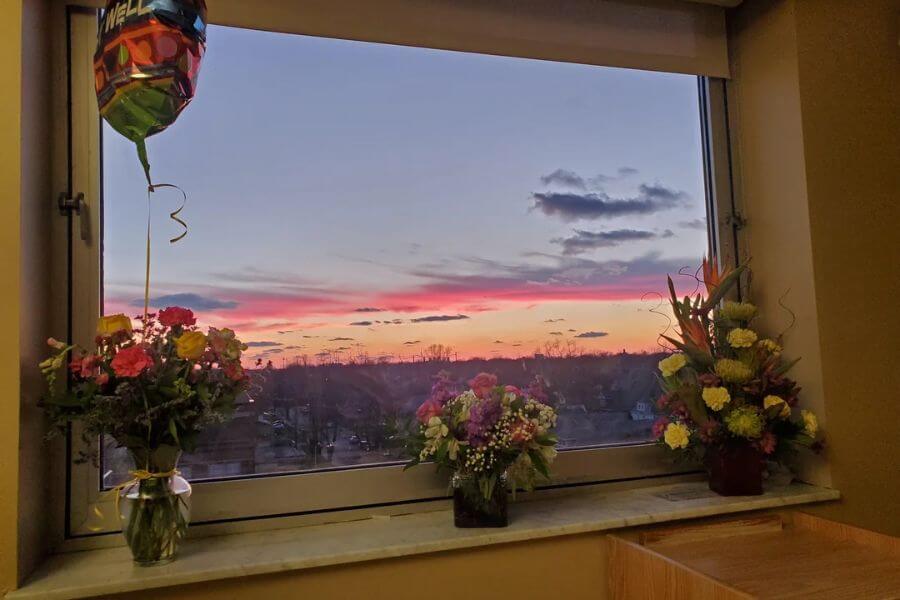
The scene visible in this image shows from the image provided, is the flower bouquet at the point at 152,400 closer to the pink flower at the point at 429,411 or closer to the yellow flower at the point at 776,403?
the pink flower at the point at 429,411

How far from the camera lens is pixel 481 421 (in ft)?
5.35

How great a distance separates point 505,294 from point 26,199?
1.22 meters

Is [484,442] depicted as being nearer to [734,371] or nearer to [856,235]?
[734,371]

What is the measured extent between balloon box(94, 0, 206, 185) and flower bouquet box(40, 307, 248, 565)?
0.43m

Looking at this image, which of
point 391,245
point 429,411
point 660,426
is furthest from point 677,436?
point 391,245

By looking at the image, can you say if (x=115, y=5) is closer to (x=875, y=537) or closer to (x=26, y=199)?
(x=26, y=199)

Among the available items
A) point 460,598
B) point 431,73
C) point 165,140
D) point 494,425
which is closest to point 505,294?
point 494,425

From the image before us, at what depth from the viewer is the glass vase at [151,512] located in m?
1.49

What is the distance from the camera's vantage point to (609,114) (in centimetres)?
218

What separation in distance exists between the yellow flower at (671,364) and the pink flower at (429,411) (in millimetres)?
713

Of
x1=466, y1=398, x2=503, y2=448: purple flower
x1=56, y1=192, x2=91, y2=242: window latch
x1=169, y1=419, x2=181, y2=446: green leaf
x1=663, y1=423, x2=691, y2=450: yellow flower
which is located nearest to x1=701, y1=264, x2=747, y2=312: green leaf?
x1=663, y1=423, x2=691, y2=450: yellow flower

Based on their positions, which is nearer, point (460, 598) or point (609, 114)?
point (460, 598)

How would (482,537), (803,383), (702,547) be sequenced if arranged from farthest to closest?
1. (803,383)
2. (702,547)
3. (482,537)

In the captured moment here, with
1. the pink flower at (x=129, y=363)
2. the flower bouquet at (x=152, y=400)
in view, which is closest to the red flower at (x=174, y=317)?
the flower bouquet at (x=152, y=400)
